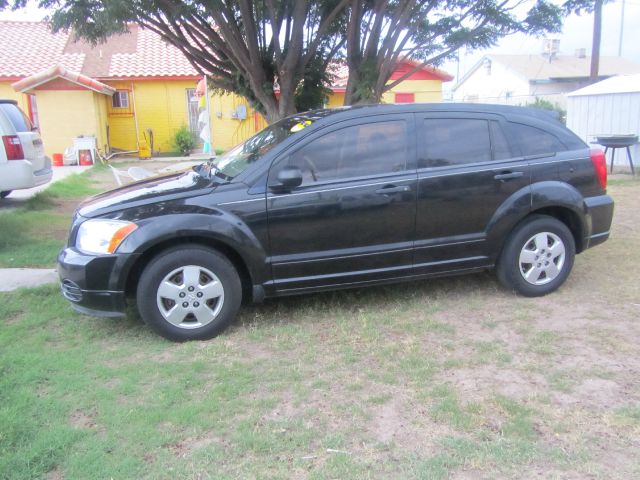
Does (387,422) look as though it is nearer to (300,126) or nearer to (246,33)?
(300,126)

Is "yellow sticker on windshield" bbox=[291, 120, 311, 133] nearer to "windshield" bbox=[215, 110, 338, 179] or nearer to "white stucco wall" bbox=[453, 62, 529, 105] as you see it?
"windshield" bbox=[215, 110, 338, 179]

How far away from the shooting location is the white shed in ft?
45.0

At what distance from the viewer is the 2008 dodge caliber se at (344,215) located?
4.24 m

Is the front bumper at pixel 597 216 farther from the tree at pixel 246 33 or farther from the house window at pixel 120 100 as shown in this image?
the house window at pixel 120 100

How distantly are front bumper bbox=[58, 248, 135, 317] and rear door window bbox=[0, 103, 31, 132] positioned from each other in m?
5.13

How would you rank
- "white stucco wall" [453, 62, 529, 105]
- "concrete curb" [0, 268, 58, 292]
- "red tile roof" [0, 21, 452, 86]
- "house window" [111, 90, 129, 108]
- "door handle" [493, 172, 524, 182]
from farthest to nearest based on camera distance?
"white stucco wall" [453, 62, 529, 105], "house window" [111, 90, 129, 108], "red tile roof" [0, 21, 452, 86], "concrete curb" [0, 268, 58, 292], "door handle" [493, 172, 524, 182]

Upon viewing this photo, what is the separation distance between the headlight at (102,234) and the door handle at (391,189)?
187cm

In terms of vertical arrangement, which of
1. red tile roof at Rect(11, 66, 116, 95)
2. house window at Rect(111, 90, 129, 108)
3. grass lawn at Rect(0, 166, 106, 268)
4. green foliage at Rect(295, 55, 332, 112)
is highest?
red tile roof at Rect(11, 66, 116, 95)

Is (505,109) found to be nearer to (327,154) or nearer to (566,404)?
(327,154)

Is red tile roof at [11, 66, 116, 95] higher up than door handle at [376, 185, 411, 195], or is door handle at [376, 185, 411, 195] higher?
red tile roof at [11, 66, 116, 95]

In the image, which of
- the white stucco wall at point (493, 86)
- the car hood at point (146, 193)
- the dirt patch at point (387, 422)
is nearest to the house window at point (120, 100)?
the car hood at point (146, 193)

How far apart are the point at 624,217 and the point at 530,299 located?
4287mm

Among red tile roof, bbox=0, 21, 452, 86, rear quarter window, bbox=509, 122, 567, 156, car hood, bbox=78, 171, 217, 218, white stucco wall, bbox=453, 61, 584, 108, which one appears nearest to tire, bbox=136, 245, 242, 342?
car hood, bbox=78, 171, 217, 218

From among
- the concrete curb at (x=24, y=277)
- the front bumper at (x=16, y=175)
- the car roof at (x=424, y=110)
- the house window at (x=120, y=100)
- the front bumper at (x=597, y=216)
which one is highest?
the house window at (x=120, y=100)
